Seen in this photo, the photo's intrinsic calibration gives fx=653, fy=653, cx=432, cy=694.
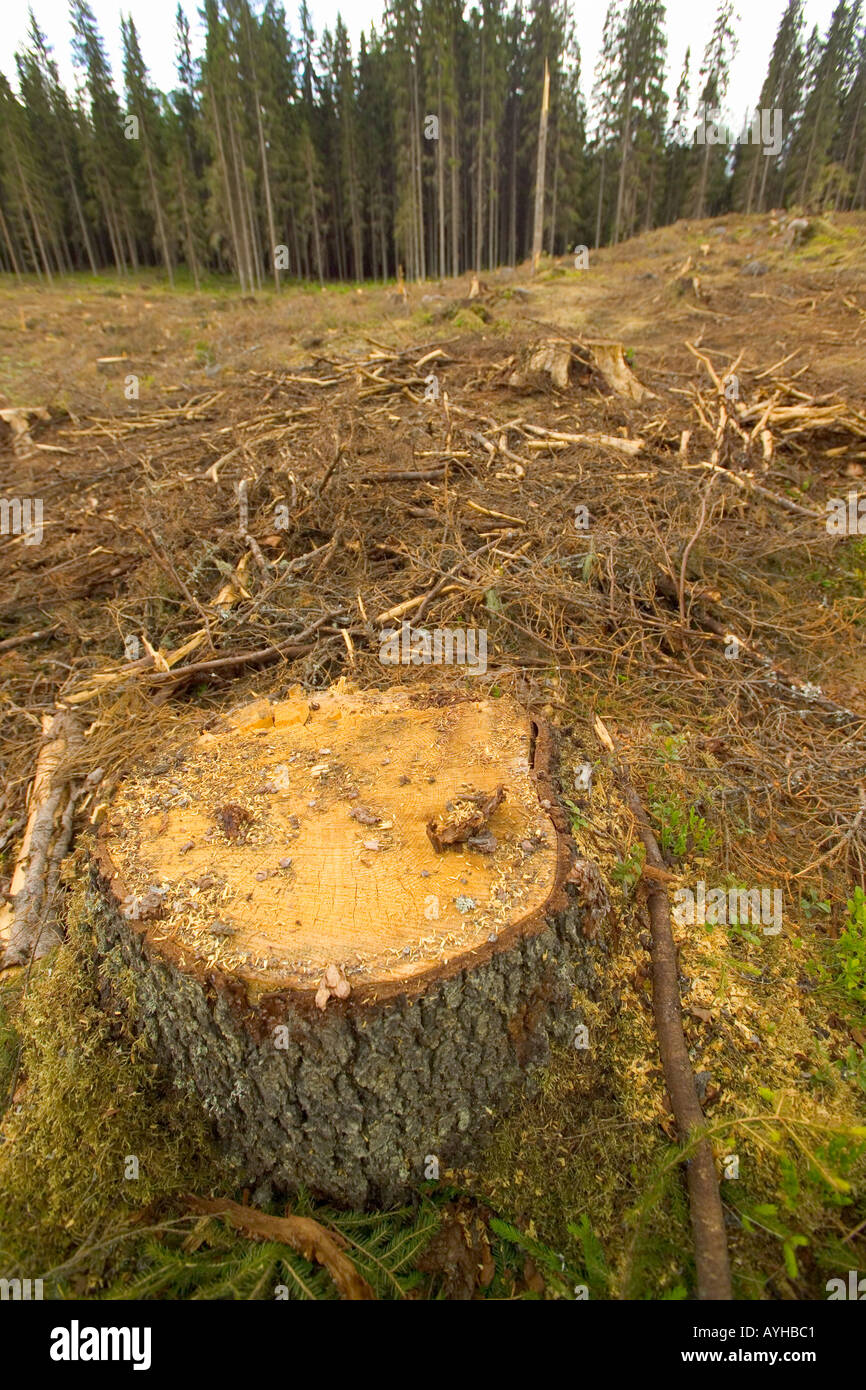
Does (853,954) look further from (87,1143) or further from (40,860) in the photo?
(40,860)

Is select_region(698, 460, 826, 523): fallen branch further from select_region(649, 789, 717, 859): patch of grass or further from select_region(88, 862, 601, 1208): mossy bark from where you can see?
select_region(88, 862, 601, 1208): mossy bark

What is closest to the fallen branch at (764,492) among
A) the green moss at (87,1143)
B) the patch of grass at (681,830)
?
the patch of grass at (681,830)

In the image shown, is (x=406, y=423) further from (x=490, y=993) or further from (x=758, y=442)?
(x=490, y=993)

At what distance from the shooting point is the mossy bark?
6.74 ft

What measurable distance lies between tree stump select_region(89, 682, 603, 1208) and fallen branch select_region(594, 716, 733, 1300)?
41cm

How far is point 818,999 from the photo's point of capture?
8.94 feet

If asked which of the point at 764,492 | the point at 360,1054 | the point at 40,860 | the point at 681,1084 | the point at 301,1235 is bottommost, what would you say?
the point at 301,1235

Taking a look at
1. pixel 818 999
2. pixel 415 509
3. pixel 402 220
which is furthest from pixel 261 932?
pixel 402 220

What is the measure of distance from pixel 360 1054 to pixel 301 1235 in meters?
0.66

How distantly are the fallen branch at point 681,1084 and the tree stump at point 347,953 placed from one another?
408mm

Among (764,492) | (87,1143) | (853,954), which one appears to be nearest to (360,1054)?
(87,1143)

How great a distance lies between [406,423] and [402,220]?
30.2 meters

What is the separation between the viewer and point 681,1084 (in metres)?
2.41

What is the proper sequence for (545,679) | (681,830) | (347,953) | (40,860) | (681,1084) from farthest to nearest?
(545,679)
(40,860)
(681,830)
(681,1084)
(347,953)
